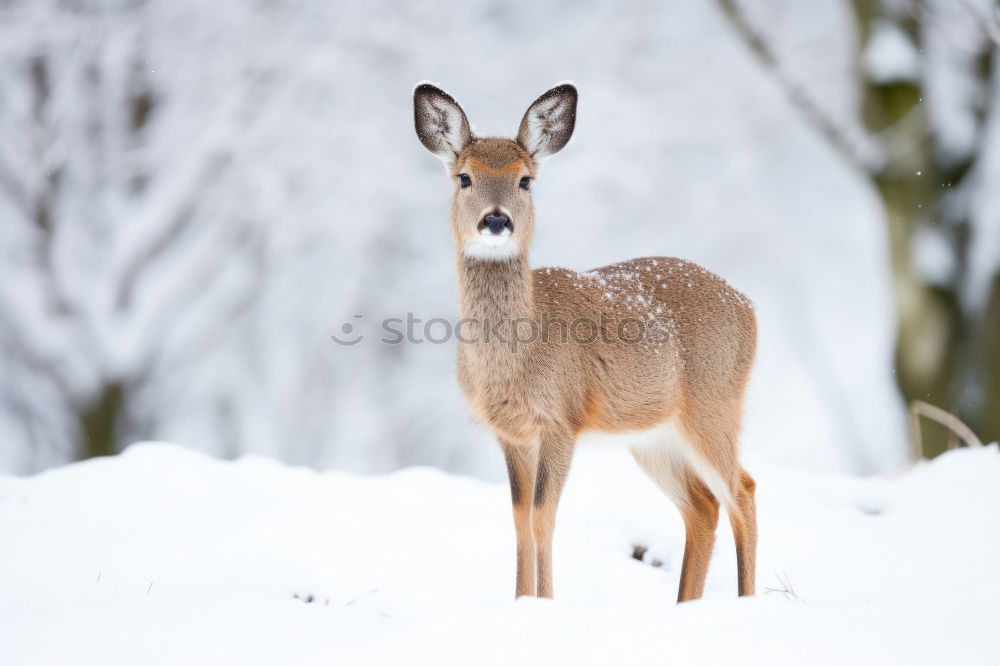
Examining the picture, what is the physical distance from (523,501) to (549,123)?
163 centimetres

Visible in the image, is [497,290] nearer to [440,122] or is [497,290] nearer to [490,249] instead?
[490,249]

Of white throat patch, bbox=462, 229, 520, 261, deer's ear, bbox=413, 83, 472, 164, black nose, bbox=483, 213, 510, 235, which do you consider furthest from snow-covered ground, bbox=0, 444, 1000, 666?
deer's ear, bbox=413, 83, 472, 164

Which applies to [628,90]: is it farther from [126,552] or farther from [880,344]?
[126,552]

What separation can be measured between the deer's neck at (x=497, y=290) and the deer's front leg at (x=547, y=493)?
0.54 metres

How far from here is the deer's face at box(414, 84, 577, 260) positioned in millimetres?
4074

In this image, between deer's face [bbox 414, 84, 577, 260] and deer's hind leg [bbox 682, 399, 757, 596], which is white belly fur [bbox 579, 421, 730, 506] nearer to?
deer's hind leg [bbox 682, 399, 757, 596]


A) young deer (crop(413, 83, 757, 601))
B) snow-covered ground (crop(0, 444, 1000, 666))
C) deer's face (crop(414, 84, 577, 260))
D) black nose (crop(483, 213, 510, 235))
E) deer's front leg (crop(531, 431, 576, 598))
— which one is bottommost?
snow-covered ground (crop(0, 444, 1000, 666))

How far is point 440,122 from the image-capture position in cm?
428

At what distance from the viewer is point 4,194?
30.5 ft

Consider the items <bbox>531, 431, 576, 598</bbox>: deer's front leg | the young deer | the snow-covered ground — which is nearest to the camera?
the snow-covered ground

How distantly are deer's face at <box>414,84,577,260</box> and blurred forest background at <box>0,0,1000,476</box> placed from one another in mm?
4606

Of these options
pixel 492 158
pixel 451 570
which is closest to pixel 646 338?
pixel 492 158

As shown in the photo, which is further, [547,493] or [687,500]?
[687,500]

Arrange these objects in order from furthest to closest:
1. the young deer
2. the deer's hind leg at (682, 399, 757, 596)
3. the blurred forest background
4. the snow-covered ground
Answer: the blurred forest background < the deer's hind leg at (682, 399, 757, 596) < the young deer < the snow-covered ground
